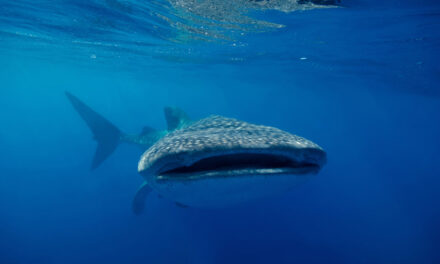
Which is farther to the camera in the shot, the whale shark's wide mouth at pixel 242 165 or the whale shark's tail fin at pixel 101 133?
the whale shark's tail fin at pixel 101 133

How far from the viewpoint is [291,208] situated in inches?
566

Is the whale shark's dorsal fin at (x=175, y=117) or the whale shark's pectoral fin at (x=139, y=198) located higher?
the whale shark's dorsal fin at (x=175, y=117)

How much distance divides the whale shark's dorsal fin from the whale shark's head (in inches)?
197

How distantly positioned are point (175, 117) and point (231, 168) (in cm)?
594

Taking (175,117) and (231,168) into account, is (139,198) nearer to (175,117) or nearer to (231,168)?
(175,117)

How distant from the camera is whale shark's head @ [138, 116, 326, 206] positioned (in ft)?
7.97

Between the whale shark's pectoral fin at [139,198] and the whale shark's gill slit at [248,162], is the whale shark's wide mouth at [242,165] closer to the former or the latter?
the whale shark's gill slit at [248,162]

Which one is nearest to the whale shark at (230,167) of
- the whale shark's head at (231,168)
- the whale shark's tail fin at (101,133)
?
the whale shark's head at (231,168)

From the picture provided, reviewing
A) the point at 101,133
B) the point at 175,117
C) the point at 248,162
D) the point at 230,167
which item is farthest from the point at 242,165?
the point at 101,133

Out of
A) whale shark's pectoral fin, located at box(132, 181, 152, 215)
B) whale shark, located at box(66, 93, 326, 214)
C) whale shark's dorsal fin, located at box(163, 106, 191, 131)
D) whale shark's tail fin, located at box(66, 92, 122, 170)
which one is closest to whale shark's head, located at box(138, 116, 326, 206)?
whale shark, located at box(66, 93, 326, 214)

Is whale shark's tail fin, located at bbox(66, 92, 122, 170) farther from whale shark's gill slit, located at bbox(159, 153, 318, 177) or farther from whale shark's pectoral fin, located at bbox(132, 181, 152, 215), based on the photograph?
whale shark's gill slit, located at bbox(159, 153, 318, 177)

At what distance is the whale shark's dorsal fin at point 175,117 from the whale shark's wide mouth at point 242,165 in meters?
5.03

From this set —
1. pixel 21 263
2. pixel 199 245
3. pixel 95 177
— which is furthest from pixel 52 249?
pixel 95 177

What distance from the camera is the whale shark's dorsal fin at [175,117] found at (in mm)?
7922
